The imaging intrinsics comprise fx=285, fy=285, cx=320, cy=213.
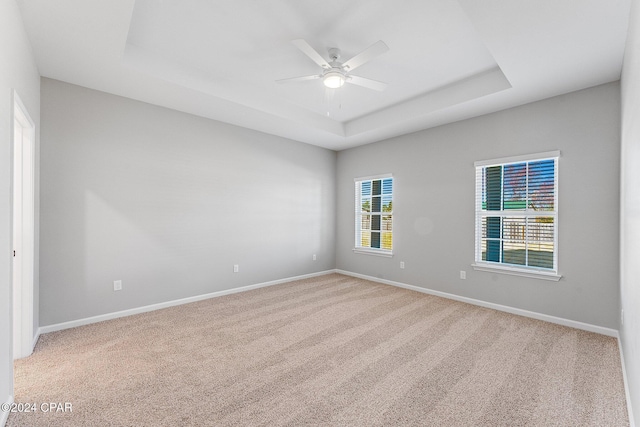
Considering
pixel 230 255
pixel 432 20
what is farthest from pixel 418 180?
pixel 230 255

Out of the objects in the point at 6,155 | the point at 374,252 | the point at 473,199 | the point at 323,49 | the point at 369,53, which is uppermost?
the point at 323,49

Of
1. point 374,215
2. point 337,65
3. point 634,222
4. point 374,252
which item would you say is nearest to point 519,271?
point 634,222

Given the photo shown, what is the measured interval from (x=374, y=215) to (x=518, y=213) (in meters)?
2.39

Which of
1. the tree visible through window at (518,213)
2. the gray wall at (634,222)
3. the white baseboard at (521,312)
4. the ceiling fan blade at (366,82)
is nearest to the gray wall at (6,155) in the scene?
the ceiling fan blade at (366,82)

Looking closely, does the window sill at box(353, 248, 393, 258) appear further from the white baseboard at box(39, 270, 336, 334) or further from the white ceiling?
the white ceiling

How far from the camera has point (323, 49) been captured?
284 centimetres

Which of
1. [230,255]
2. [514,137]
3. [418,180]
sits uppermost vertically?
[514,137]

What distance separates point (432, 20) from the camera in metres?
2.41

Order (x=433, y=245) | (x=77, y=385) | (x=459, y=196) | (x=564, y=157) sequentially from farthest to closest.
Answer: (x=433, y=245), (x=459, y=196), (x=564, y=157), (x=77, y=385)

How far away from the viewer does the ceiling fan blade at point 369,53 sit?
2.32 m

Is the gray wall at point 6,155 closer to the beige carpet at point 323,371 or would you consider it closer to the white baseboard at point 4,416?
the white baseboard at point 4,416

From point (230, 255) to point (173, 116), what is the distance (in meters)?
2.16

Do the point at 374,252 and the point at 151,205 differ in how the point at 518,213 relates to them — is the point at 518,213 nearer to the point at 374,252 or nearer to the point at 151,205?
the point at 374,252

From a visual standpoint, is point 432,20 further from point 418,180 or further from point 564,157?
point 418,180
